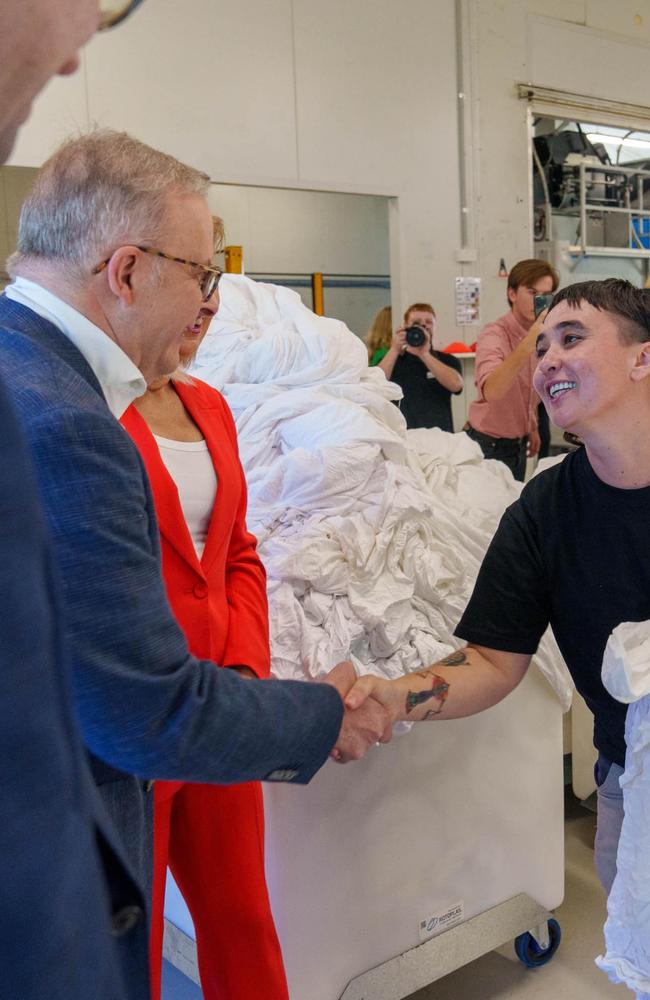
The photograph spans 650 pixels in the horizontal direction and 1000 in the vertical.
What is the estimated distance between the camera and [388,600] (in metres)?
1.78

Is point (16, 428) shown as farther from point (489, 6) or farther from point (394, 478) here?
point (489, 6)

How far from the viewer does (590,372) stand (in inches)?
54.8

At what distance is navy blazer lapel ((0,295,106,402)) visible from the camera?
0.93m

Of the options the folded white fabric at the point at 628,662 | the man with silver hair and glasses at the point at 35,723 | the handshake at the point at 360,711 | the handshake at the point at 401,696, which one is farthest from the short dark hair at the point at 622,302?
the man with silver hair and glasses at the point at 35,723

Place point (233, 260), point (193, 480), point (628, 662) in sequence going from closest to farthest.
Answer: point (628, 662) → point (193, 480) → point (233, 260)

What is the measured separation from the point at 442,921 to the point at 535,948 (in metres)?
0.33

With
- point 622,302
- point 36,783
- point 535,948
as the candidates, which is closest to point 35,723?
point 36,783

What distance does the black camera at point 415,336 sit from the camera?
377cm

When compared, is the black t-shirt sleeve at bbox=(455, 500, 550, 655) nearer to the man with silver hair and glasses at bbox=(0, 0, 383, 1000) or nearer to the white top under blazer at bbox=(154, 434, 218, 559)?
the man with silver hair and glasses at bbox=(0, 0, 383, 1000)

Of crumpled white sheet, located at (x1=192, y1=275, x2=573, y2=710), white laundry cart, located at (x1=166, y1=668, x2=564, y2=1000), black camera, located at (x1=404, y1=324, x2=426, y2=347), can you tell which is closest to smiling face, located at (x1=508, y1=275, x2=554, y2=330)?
black camera, located at (x1=404, y1=324, x2=426, y2=347)

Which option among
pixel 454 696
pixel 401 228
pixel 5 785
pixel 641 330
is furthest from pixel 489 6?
pixel 5 785

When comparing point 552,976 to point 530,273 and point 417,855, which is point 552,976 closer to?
point 417,855

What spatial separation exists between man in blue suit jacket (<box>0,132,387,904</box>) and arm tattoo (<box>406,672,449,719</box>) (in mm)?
403

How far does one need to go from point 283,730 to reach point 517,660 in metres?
0.62
